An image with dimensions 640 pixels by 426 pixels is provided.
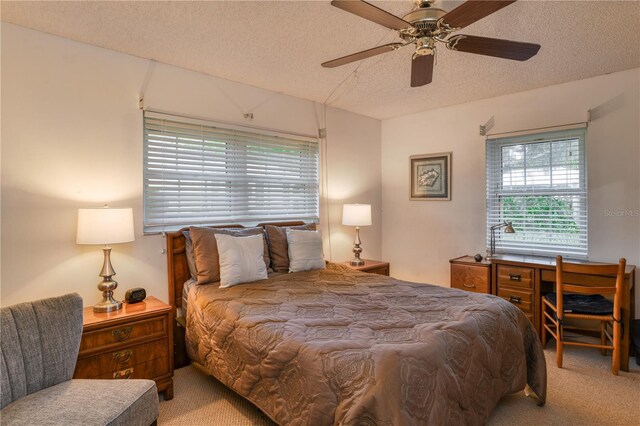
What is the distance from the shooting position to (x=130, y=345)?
7.55ft

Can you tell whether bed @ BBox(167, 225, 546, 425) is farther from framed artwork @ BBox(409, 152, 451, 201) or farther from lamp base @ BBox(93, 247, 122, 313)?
framed artwork @ BBox(409, 152, 451, 201)

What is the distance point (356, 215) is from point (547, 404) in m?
2.40

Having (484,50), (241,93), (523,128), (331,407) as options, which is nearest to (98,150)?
(241,93)

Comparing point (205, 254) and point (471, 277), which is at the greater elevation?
point (205, 254)

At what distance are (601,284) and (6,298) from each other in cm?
446

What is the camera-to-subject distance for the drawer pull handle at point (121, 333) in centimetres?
225

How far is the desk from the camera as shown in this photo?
3.16m

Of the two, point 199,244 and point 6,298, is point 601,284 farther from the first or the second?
point 6,298

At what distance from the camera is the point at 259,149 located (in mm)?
3711

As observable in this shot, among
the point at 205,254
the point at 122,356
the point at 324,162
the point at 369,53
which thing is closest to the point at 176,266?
the point at 205,254

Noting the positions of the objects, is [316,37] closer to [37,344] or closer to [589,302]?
[37,344]

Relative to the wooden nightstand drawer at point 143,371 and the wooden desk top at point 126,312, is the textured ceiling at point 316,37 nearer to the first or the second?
the wooden desk top at point 126,312

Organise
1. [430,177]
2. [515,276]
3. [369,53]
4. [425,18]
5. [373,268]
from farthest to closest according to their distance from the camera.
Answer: [430,177] < [373,268] < [515,276] < [369,53] < [425,18]

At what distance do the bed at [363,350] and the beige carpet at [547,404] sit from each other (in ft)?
0.56
